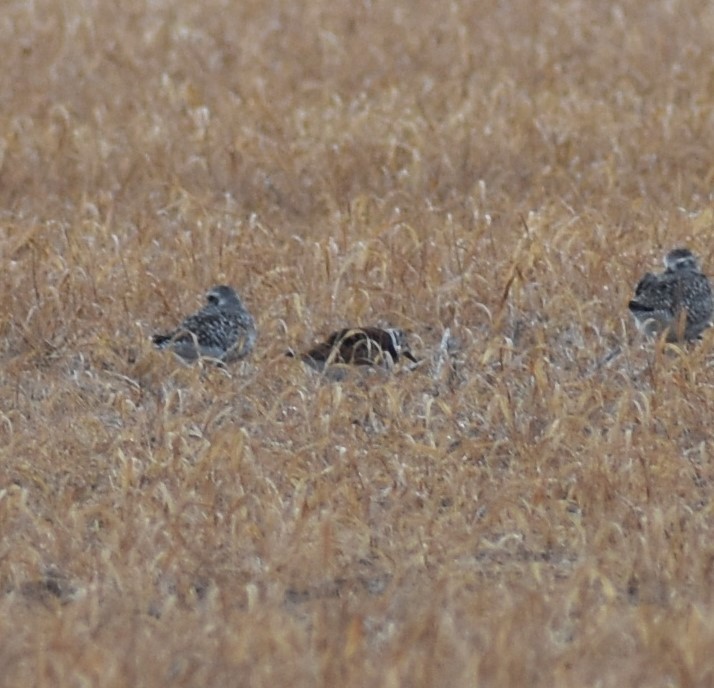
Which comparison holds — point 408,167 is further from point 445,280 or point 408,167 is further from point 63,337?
point 63,337

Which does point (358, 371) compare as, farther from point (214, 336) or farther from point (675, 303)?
point (675, 303)

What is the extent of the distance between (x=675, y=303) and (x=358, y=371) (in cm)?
171

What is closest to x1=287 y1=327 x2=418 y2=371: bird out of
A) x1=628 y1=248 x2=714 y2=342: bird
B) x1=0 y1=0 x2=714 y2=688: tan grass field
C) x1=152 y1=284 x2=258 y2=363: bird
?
x1=0 y1=0 x2=714 y2=688: tan grass field

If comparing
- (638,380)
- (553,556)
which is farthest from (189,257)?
(553,556)

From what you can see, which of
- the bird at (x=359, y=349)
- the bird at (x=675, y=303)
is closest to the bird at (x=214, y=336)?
the bird at (x=359, y=349)

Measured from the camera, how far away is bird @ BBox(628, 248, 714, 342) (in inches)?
354

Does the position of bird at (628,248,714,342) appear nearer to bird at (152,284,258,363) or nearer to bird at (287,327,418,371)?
bird at (287,327,418,371)

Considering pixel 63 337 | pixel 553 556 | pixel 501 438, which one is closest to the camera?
pixel 553 556

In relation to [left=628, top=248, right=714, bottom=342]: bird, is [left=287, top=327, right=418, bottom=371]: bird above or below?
below

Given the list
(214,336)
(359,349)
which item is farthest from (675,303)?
(214,336)

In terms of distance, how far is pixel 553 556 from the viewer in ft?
21.9

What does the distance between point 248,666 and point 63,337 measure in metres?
4.35

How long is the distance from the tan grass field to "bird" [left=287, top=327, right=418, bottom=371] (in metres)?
0.09

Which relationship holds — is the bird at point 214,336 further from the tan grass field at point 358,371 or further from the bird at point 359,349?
the bird at point 359,349
